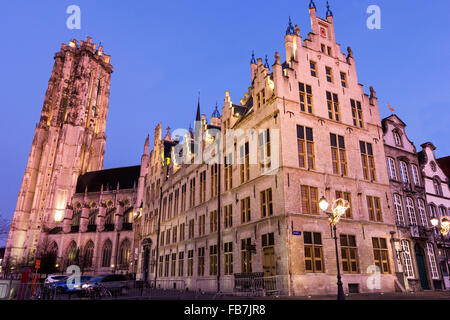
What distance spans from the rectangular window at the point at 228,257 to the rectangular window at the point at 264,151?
20.9ft

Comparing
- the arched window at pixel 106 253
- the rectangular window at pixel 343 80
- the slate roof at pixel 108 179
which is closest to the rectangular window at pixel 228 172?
the rectangular window at pixel 343 80

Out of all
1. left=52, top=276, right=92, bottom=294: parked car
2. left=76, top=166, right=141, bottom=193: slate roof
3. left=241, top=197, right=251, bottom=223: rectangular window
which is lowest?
left=52, top=276, right=92, bottom=294: parked car

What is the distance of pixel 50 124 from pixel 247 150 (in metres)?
91.4

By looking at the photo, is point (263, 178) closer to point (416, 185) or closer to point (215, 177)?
point (215, 177)

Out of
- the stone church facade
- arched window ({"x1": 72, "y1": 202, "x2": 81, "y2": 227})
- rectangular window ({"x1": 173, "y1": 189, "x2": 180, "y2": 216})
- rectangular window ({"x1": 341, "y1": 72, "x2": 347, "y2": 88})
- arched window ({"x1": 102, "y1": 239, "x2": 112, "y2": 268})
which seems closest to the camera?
the stone church facade

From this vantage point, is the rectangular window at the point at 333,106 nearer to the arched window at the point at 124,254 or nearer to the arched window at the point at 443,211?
the arched window at the point at 443,211

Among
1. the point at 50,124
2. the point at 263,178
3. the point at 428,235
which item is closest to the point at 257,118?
the point at 263,178

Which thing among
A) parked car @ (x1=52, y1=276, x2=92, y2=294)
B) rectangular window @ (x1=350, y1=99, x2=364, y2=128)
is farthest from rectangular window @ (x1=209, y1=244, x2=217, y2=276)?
rectangular window @ (x1=350, y1=99, x2=364, y2=128)

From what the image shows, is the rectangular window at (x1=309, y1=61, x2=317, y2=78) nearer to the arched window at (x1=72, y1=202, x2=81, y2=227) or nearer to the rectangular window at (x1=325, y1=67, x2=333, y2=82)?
the rectangular window at (x1=325, y1=67, x2=333, y2=82)

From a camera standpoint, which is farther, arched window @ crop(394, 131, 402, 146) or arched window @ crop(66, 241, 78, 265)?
arched window @ crop(66, 241, 78, 265)

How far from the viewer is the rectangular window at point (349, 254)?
19.7 metres

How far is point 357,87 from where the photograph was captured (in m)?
25.5

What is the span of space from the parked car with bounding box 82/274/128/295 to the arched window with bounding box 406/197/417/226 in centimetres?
2240

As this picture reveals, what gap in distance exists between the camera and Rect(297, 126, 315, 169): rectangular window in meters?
20.6
